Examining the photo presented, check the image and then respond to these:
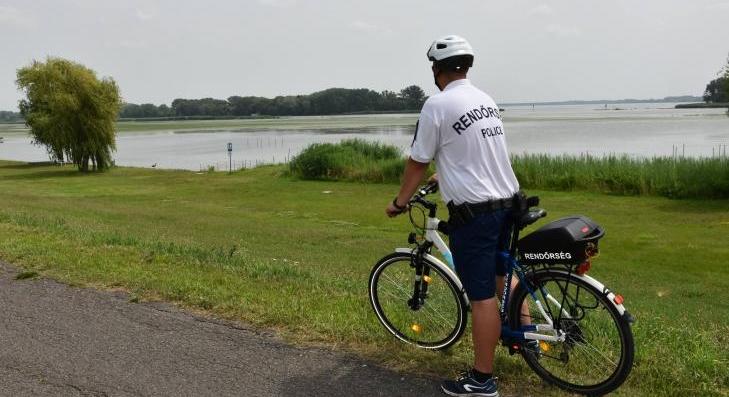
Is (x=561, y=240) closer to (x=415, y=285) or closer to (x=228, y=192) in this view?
(x=415, y=285)

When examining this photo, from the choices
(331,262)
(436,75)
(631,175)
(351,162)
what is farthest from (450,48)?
(351,162)

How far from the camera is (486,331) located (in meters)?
3.92

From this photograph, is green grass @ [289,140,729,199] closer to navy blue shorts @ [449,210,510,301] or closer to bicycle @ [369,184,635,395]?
bicycle @ [369,184,635,395]

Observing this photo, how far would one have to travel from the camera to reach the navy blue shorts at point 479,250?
380cm

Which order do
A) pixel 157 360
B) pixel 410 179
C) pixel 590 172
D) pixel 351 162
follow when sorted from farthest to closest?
pixel 351 162, pixel 590 172, pixel 157 360, pixel 410 179

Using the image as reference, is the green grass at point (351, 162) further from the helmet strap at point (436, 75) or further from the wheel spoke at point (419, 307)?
the helmet strap at point (436, 75)

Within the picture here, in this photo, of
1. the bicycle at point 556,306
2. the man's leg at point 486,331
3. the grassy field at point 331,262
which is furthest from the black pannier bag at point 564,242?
the grassy field at point 331,262

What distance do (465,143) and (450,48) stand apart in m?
0.55

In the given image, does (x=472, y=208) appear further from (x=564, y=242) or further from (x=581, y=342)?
(x=581, y=342)

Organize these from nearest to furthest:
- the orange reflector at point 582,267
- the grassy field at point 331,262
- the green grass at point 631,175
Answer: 1. the orange reflector at point 582,267
2. the grassy field at point 331,262
3. the green grass at point 631,175

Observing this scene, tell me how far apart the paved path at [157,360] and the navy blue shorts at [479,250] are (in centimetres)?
70

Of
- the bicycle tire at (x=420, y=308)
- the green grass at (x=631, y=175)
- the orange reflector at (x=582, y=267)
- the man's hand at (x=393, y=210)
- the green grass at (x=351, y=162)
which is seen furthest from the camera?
the green grass at (x=351, y=162)

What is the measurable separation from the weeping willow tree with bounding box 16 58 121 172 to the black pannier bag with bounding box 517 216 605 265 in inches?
2037

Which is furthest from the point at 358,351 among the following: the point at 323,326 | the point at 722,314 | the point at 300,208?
the point at 300,208
